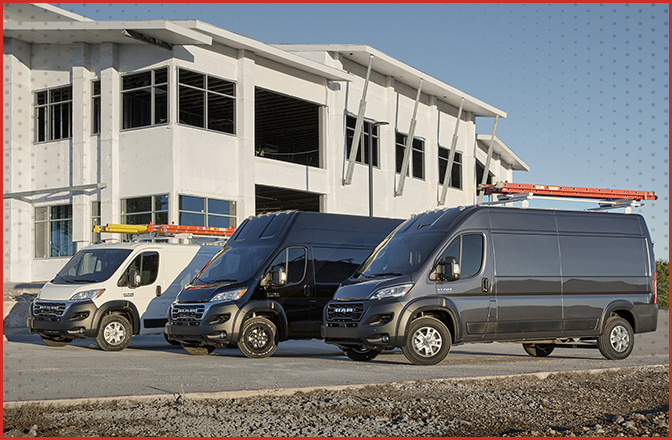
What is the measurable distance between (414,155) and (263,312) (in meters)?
27.6

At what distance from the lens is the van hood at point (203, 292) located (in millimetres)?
13070

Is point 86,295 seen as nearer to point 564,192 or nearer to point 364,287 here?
point 364,287

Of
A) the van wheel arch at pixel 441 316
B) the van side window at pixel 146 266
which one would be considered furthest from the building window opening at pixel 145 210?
the van wheel arch at pixel 441 316

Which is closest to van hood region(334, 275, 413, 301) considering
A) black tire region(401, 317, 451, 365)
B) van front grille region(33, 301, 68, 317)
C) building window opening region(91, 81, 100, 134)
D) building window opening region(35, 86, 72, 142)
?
black tire region(401, 317, 451, 365)

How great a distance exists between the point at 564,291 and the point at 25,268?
23.3 m

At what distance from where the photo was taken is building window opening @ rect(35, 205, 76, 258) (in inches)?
1150

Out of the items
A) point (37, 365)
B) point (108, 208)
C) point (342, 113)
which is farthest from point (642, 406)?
point (342, 113)

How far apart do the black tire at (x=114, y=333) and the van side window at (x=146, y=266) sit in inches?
35.0

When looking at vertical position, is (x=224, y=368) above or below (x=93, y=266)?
below

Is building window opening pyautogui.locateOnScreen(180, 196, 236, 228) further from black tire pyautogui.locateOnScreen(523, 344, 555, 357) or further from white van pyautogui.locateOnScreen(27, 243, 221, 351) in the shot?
black tire pyautogui.locateOnScreen(523, 344, 555, 357)

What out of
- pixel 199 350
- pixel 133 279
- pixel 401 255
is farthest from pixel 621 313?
pixel 133 279

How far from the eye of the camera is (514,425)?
6.22 meters

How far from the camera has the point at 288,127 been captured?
3528 centimetres

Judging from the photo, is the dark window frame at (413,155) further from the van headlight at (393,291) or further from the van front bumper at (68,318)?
the van headlight at (393,291)
